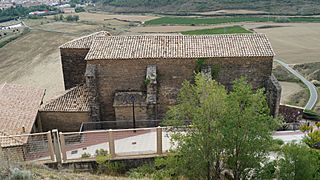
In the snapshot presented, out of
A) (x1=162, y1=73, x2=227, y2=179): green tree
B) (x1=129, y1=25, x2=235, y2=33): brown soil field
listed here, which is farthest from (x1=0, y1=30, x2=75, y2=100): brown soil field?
(x1=162, y1=73, x2=227, y2=179): green tree

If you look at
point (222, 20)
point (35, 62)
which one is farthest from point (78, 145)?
point (222, 20)

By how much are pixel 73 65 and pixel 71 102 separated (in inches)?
130

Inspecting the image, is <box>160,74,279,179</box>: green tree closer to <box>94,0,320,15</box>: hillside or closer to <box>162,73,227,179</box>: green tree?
<box>162,73,227,179</box>: green tree

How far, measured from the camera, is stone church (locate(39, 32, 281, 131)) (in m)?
18.9

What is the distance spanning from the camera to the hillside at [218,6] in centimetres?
8319

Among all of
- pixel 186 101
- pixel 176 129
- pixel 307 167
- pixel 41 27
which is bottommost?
pixel 41 27

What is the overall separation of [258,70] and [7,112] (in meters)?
14.0

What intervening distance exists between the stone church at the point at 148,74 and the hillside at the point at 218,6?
231 ft

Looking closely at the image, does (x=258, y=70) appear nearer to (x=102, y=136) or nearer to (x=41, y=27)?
(x=102, y=136)

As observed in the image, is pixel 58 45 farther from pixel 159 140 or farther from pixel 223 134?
pixel 223 134

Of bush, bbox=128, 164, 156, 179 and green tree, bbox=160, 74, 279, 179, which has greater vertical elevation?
green tree, bbox=160, 74, 279, 179

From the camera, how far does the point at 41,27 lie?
270 ft

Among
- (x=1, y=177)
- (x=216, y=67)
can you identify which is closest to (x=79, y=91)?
(x=216, y=67)

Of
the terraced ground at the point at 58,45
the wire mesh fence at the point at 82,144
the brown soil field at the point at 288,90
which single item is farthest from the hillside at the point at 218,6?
the wire mesh fence at the point at 82,144
